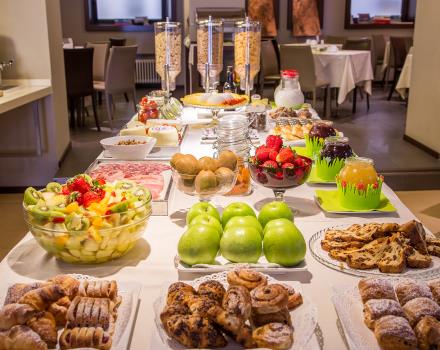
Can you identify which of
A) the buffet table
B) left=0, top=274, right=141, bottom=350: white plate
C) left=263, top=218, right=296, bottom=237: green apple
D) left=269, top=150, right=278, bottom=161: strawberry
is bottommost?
the buffet table

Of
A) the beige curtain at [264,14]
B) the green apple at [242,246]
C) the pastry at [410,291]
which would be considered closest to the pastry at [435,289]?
the pastry at [410,291]

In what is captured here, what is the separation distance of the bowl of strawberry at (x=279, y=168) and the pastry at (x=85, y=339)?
78cm

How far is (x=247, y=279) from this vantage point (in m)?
1.00

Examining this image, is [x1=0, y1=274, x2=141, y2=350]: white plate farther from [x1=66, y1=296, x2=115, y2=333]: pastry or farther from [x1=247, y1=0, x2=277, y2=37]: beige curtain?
[x1=247, y1=0, x2=277, y2=37]: beige curtain

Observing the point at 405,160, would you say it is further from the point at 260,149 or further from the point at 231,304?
the point at 231,304

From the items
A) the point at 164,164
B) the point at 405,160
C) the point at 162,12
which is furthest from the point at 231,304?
the point at 162,12

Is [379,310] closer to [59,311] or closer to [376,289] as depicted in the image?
[376,289]

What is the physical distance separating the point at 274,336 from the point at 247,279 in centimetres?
14

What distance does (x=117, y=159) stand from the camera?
209 cm

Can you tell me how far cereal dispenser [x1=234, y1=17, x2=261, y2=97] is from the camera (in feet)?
9.31

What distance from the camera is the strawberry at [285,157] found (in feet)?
5.13

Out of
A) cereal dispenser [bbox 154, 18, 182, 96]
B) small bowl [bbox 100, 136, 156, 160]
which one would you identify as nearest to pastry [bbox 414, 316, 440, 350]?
small bowl [bbox 100, 136, 156, 160]

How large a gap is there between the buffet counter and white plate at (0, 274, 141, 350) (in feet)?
8.32

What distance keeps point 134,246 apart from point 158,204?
0.72ft
